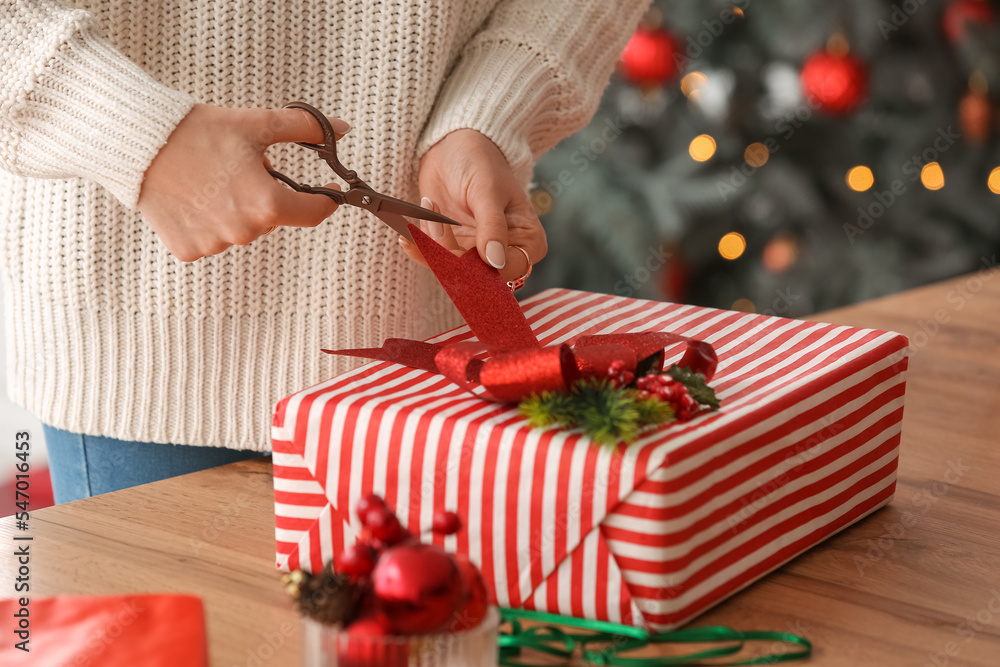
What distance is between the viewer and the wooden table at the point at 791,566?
1.77 ft

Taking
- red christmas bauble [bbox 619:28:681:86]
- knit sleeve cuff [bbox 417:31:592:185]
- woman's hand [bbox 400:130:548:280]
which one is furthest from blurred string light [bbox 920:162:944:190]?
woman's hand [bbox 400:130:548:280]

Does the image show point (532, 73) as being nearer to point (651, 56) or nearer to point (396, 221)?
point (396, 221)

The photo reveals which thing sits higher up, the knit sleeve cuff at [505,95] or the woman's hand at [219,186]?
the knit sleeve cuff at [505,95]

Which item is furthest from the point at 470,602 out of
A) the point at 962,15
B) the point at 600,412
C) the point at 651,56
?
the point at 962,15

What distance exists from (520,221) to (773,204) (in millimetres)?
1636

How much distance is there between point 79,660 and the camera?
0.47 meters

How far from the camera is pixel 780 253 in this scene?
2.40 metres

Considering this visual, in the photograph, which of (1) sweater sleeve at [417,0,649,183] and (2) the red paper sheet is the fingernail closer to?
(1) sweater sleeve at [417,0,649,183]

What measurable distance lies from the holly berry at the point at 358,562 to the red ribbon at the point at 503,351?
18 centimetres

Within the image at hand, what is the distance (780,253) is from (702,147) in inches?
14.9

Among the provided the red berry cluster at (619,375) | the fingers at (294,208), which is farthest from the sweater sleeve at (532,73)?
the red berry cluster at (619,375)

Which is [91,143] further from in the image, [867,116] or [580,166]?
[867,116]

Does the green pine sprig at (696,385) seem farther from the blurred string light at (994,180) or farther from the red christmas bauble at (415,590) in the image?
the blurred string light at (994,180)

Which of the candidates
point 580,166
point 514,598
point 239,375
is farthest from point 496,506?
point 580,166
